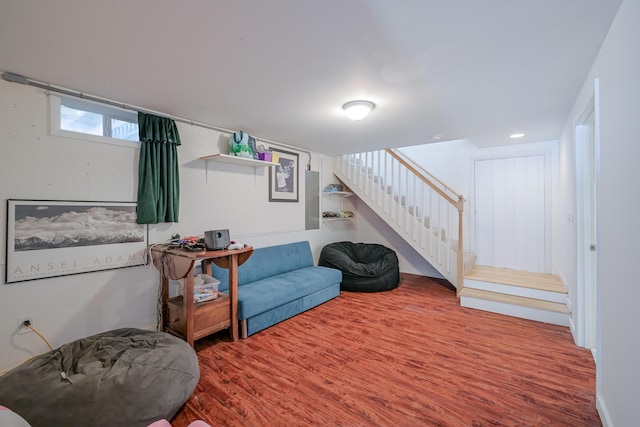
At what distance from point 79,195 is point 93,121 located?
701 millimetres

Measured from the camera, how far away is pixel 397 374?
2092 mm

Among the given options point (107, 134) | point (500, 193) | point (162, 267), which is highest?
point (107, 134)

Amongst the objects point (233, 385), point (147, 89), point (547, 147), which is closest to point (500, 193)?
point (547, 147)

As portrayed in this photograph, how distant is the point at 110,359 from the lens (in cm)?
174

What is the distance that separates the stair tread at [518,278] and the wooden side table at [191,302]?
10.2 feet

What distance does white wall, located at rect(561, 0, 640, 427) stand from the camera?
117 centimetres

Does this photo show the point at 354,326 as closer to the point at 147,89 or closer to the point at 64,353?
the point at 64,353

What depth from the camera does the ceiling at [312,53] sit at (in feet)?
4.33

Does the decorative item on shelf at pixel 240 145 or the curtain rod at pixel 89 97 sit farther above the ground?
the curtain rod at pixel 89 97

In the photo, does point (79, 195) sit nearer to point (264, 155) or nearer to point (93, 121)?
point (93, 121)

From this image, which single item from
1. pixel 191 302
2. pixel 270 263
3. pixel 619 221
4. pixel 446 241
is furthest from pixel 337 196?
pixel 619 221

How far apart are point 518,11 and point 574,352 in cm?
280

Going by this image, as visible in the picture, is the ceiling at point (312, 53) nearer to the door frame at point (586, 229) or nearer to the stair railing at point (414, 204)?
the door frame at point (586, 229)

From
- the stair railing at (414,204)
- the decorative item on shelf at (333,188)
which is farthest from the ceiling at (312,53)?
the decorative item on shelf at (333,188)
